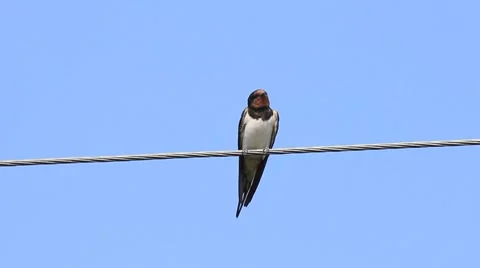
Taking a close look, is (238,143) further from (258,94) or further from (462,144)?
(462,144)

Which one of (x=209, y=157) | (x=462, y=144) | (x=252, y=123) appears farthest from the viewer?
(x=252, y=123)

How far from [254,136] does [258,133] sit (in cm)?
5

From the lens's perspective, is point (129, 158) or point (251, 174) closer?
point (129, 158)

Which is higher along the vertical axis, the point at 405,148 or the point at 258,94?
the point at 258,94

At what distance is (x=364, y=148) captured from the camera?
26.6 ft

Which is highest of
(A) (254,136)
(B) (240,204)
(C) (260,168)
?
(A) (254,136)

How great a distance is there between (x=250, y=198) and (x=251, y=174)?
1.25ft

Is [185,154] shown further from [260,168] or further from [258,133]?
[260,168]

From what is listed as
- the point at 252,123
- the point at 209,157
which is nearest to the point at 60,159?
the point at 209,157

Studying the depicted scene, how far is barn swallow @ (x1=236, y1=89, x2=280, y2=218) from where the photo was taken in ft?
41.4

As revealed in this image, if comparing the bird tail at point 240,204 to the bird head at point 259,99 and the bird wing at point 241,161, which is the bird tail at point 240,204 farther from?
the bird head at point 259,99

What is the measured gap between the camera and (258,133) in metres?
12.6

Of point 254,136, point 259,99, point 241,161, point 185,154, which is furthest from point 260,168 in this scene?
point 185,154

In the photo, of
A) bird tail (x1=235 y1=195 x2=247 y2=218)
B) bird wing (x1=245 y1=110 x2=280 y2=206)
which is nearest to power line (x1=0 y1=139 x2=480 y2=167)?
bird tail (x1=235 y1=195 x2=247 y2=218)
